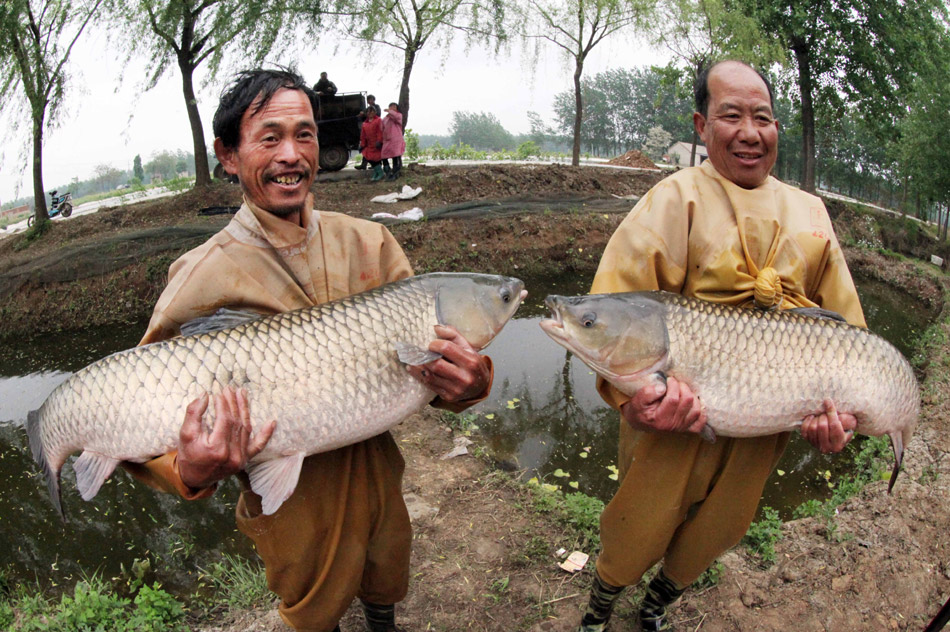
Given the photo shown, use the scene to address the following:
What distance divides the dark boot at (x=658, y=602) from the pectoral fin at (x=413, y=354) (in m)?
1.51

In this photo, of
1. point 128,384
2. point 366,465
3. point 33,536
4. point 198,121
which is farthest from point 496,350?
point 198,121

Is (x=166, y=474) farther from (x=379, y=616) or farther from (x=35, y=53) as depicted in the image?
(x=35, y=53)

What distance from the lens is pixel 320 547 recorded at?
2.01 meters

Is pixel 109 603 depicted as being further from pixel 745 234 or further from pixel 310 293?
pixel 745 234

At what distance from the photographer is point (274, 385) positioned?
5.66ft

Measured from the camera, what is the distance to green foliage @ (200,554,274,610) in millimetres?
3070

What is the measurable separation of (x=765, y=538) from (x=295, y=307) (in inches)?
115

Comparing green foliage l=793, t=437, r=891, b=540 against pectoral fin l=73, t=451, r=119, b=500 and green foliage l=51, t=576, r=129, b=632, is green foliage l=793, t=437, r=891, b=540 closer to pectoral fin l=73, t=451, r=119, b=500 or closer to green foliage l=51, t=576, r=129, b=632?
pectoral fin l=73, t=451, r=119, b=500

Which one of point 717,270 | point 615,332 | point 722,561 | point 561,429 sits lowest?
point 561,429

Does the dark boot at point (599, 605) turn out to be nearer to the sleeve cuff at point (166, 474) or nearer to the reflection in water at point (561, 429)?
the sleeve cuff at point (166, 474)

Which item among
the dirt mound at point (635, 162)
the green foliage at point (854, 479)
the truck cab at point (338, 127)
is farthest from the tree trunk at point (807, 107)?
the green foliage at point (854, 479)

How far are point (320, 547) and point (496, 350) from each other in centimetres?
531

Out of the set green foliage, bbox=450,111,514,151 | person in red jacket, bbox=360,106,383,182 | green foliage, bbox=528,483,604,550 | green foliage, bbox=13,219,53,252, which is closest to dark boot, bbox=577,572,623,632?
green foliage, bbox=528,483,604,550

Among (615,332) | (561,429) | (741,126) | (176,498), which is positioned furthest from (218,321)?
(561,429)
